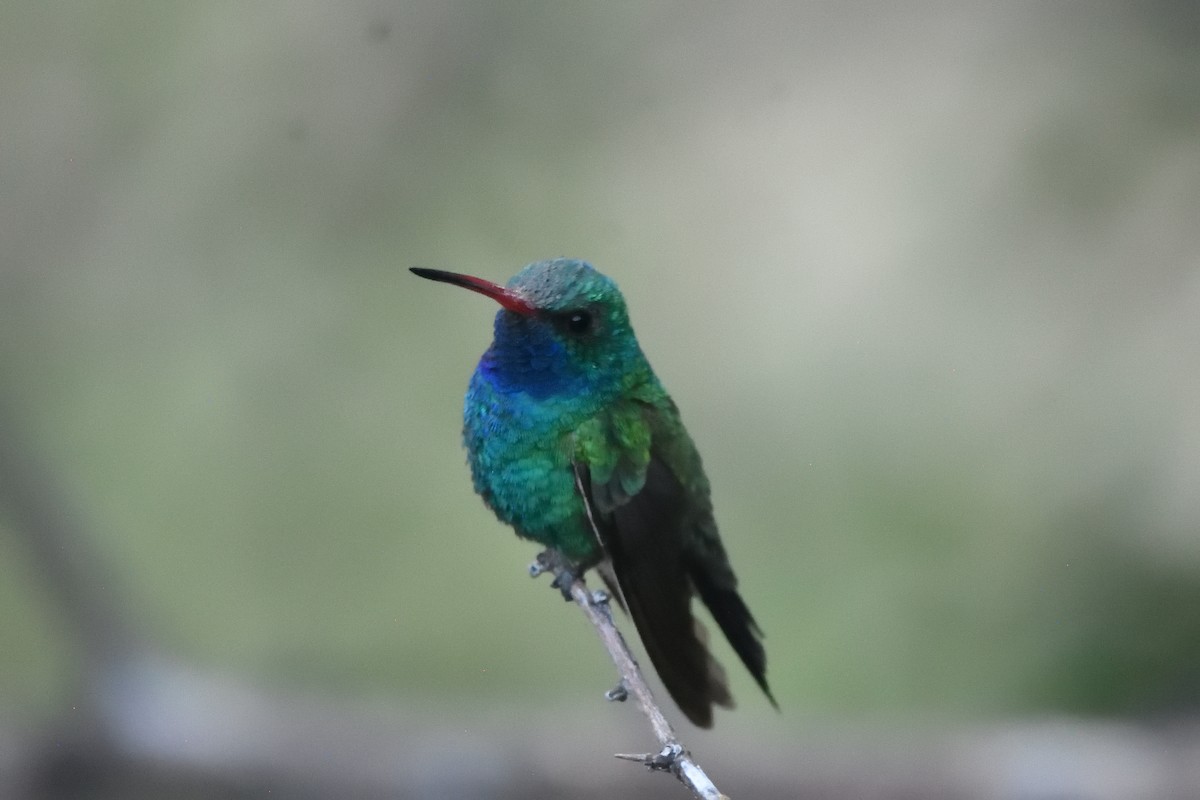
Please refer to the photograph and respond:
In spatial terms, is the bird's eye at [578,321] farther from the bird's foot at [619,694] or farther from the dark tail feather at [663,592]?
the bird's foot at [619,694]

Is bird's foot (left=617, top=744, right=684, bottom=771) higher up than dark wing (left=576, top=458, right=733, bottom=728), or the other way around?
dark wing (left=576, top=458, right=733, bottom=728)

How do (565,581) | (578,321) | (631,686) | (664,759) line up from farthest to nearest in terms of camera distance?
(565,581)
(578,321)
(631,686)
(664,759)

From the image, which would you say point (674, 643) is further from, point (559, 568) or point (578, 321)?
point (578, 321)

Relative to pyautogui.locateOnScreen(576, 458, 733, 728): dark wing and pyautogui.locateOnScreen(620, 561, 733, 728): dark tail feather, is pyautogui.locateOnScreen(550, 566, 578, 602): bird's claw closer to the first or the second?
pyautogui.locateOnScreen(576, 458, 733, 728): dark wing

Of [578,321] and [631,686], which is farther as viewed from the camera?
[578,321]

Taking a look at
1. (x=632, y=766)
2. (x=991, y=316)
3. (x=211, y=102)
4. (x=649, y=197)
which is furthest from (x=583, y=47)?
(x=632, y=766)

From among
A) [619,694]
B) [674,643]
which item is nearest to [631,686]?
[619,694]

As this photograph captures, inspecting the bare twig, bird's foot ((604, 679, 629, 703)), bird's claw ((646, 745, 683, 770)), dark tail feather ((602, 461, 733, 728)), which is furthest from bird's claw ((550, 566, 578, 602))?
bird's claw ((646, 745, 683, 770))

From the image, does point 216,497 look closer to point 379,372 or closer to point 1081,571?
point 379,372
